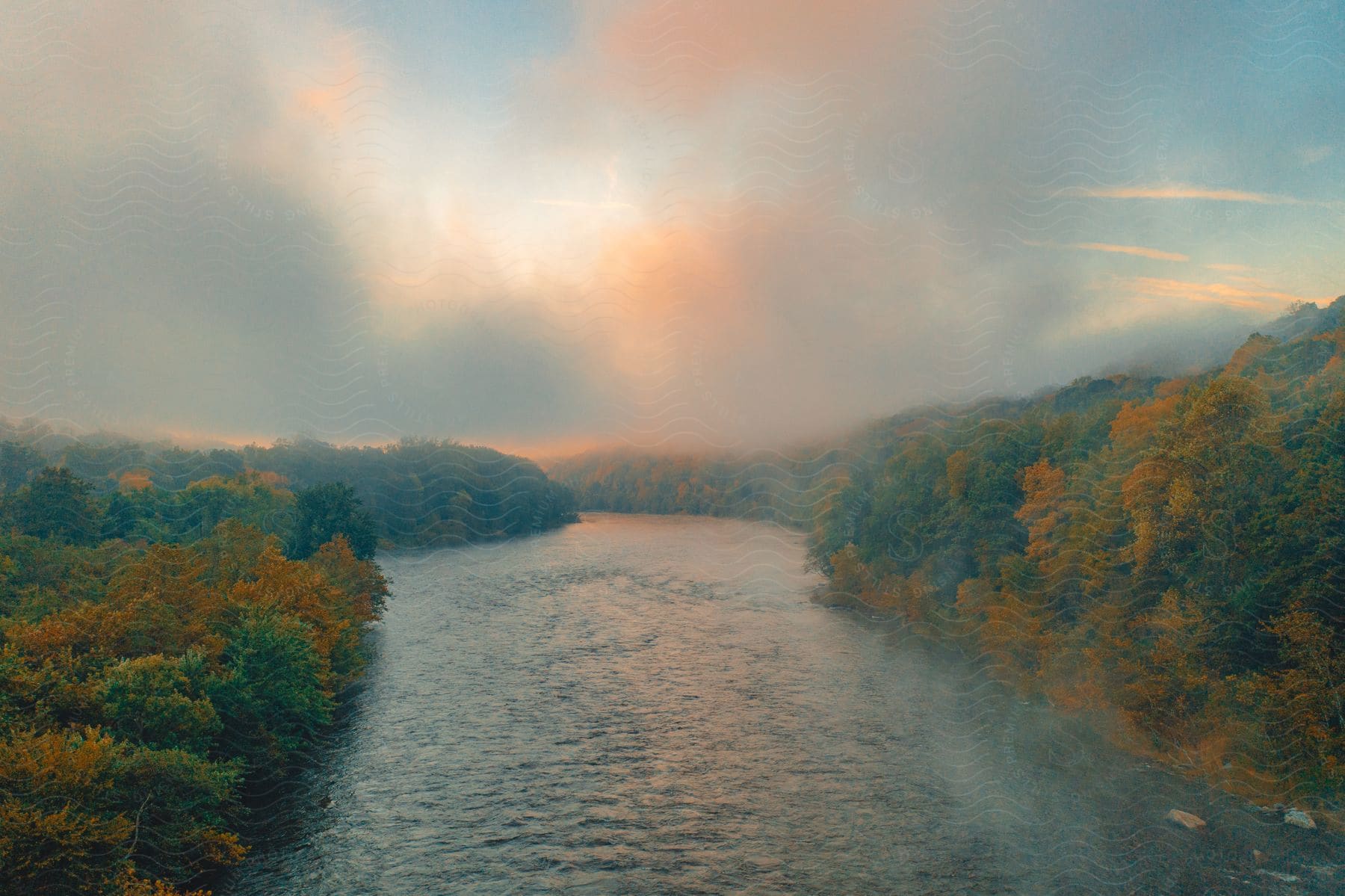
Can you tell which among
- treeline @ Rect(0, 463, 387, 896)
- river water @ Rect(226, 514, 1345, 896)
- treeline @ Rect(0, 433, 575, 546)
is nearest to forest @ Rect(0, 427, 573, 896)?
treeline @ Rect(0, 463, 387, 896)

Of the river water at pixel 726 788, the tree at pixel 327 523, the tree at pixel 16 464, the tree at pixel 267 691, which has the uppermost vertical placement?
the tree at pixel 16 464

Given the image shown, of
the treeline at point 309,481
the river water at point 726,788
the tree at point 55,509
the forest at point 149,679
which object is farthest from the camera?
the treeline at point 309,481

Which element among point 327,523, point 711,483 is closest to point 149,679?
point 327,523

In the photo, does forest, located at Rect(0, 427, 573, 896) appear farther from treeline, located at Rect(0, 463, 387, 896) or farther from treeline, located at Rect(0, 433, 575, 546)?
treeline, located at Rect(0, 433, 575, 546)

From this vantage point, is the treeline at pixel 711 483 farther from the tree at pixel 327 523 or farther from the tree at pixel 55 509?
the tree at pixel 55 509

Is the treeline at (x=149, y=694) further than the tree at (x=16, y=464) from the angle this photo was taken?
No

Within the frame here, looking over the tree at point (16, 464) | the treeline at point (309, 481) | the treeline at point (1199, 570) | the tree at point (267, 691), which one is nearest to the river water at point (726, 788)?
the tree at point (267, 691)
